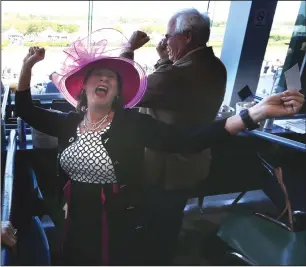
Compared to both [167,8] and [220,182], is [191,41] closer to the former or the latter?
[167,8]

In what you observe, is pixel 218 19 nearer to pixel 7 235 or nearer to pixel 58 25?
pixel 58 25

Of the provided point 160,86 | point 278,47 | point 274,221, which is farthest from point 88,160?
point 278,47

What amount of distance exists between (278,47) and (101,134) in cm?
188

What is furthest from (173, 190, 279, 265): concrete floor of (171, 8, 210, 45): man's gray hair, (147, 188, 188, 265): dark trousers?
(171, 8, 210, 45): man's gray hair

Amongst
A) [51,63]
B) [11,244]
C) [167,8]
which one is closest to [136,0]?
[167,8]

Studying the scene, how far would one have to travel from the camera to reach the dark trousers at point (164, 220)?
4.69ft

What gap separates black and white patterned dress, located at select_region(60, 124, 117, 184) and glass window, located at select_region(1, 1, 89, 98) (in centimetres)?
34

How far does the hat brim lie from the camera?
986mm

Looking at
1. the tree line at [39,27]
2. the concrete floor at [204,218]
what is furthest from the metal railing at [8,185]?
the concrete floor at [204,218]


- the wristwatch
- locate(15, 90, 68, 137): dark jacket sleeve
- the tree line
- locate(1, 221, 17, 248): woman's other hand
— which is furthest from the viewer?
the tree line

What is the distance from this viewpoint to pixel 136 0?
5.15ft

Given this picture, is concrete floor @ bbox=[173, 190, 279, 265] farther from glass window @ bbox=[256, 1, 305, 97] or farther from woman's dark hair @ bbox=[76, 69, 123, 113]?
woman's dark hair @ bbox=[76, 69, 123, 113]

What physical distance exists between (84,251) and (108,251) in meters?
0.09

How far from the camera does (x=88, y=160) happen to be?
100 centimetres
